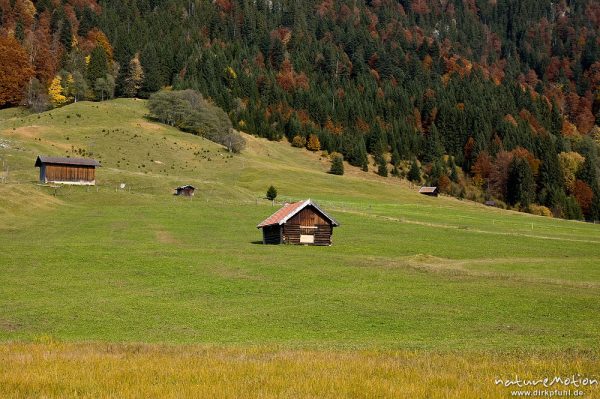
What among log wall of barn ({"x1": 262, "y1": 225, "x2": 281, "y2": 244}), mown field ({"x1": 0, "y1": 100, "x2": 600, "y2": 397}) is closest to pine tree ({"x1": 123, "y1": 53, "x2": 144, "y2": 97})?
mown field ({"x1": 0, "y1": 100, "x2": 600, "y2": 397})

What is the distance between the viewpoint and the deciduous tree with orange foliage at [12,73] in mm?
169125

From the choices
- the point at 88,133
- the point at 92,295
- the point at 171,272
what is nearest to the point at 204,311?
the point at 92,295

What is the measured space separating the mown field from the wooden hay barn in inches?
147

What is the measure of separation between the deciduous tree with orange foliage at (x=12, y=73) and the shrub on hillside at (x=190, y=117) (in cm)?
3744

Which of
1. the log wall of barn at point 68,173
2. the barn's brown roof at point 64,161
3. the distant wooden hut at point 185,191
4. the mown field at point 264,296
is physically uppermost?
the barn's brown roof at point 64,161

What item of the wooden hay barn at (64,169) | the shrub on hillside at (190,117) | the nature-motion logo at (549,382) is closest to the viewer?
the nature-motion logo at (549,382)

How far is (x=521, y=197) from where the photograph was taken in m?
177

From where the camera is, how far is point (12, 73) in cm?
17112

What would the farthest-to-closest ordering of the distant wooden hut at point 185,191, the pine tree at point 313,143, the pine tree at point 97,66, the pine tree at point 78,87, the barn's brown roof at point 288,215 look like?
the pine tree at point 313,143
the pine tree at point 97,66
the pine tree at point 78,87
the distant wooden hut at point 185,191
the barn's brown roof at point 288,215

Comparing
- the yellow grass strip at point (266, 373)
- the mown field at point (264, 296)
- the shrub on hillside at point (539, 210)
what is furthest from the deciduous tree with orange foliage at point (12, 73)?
the yellow grass strip at point (266, 373)

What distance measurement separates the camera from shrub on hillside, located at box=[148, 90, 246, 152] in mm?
162250

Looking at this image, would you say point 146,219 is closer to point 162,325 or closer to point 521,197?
point 162,325

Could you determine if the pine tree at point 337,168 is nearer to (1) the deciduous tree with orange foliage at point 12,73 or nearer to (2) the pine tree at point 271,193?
(2) the pine tree at point 271,193

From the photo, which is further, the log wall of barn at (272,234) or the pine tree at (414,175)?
the pine tree at (414,175)
